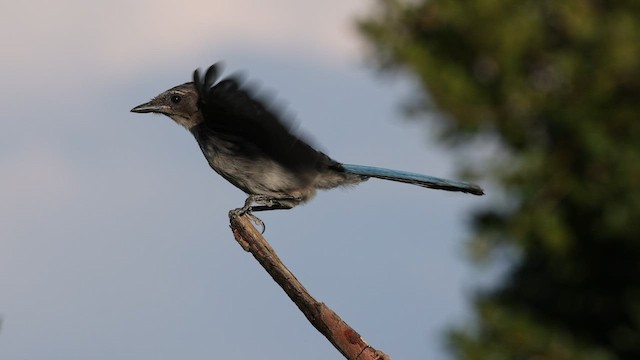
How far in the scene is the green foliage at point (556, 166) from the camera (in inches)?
254

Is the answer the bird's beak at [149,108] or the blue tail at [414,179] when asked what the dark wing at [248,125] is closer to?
the blue tail at [414,179]

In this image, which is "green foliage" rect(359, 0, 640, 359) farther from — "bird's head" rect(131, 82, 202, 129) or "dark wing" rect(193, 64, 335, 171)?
"bird's head" rect(131, 82, 202, 129)

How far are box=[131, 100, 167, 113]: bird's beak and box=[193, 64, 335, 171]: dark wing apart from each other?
2.20 ft

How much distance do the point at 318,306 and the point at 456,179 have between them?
2.00 meters

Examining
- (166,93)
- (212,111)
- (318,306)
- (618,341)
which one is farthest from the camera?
(166,93)

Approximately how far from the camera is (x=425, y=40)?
7.14 m

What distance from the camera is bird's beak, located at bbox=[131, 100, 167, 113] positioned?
778 centimetres

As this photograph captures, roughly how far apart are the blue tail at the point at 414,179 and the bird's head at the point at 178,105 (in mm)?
1122

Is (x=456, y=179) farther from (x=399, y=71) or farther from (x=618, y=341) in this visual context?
(x=618, y=341)

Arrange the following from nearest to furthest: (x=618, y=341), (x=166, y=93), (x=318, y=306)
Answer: (x=318, y=306) → (x=618, y=341) → (x=166, y=93)

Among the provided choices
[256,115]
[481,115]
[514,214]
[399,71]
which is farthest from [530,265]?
[256,115]

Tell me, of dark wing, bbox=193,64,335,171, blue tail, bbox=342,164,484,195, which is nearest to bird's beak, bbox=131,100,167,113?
dark wing, bbox=193,64,335,171

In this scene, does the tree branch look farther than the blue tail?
No

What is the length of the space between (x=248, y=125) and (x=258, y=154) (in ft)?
0.92
